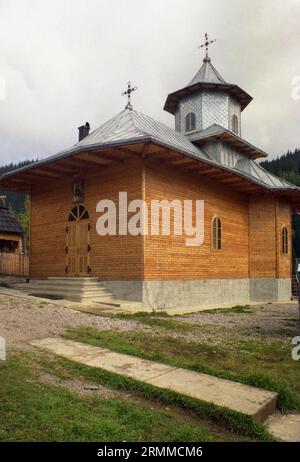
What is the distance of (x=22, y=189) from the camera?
17766mm

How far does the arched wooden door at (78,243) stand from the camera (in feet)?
47.5

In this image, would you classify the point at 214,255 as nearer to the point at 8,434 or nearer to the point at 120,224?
the point at 120,224

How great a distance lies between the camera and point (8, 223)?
86.0 ft

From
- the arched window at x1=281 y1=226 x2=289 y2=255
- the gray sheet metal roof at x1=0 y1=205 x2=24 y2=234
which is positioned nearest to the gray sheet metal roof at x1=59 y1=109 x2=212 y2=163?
the arched window at x1=281 y1=226 x2=289 y2=255

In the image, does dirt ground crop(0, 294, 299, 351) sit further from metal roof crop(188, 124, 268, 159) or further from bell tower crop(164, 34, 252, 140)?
bell tower crop(164, 34, 252, 140)

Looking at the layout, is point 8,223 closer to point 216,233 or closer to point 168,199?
point 216,233

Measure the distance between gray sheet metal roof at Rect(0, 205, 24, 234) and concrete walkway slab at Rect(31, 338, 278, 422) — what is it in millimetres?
20521

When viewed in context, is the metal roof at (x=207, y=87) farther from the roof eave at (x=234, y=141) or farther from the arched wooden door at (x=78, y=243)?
the arched wooden door at (x=78, y=243)

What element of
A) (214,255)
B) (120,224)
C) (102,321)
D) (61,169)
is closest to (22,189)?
(61,169)

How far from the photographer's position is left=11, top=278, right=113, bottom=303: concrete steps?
499 inches

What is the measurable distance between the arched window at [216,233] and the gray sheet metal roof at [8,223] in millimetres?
14914

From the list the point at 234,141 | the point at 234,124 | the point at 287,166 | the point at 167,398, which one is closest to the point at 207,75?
the point at 234,124

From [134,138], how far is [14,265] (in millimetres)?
12840

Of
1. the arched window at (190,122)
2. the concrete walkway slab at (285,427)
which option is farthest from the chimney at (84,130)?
the concrete walkway slab at (285,427)
